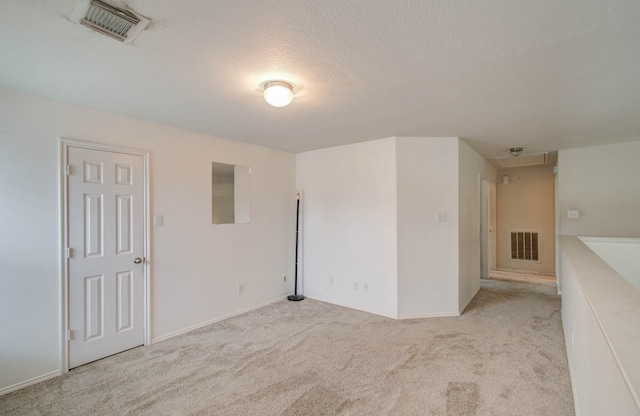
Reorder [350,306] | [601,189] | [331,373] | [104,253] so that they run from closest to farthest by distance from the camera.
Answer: [331,373], [104,253], [350,306], [601,189]

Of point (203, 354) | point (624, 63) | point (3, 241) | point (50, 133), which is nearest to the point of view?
point (624, 63)

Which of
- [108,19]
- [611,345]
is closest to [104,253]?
[108,19]

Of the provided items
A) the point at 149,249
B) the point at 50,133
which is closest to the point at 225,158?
the point at 149,249

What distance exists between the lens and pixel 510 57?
1793 mm

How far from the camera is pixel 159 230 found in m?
3.21

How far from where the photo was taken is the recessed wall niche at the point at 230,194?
378 cm

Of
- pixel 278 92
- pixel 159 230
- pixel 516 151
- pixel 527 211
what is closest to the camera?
pixel 278 92

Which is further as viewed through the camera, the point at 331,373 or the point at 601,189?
the point at 601,189

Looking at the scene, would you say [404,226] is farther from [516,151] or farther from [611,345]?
[611,345]

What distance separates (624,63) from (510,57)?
2.55 ft

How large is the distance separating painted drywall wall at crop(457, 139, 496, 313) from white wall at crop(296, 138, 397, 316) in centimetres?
93

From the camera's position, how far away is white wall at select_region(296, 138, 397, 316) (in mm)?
→ 3936

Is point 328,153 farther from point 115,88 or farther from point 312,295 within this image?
point 115,88

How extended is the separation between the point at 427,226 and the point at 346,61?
269 centimetres
